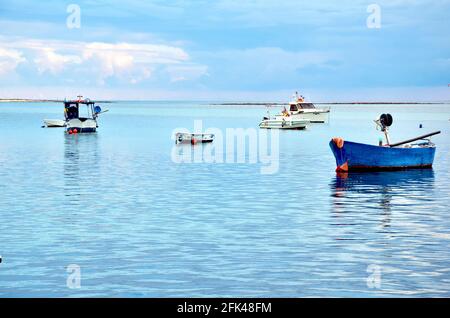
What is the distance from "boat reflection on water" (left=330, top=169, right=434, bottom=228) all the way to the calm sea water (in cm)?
8

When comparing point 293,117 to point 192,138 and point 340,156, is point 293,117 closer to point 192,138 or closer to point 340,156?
point 192,138

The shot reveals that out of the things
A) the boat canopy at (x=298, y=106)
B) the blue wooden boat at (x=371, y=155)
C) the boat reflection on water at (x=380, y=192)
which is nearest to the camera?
the boat reflection on water at (x=380, y=192)

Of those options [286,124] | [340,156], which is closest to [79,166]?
[340,156]

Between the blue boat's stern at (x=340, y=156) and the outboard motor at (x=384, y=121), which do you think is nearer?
the blue boat's stern at (x=340, y=156)

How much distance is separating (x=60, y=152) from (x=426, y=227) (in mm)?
53456

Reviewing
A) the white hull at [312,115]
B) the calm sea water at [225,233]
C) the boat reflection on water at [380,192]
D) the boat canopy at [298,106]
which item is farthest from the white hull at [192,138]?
the boat canopy at [298,106]

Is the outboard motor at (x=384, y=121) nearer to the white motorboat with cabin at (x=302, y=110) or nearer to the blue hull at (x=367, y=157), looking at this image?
the blue hull at (x=367, y=157)

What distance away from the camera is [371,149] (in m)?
51.8

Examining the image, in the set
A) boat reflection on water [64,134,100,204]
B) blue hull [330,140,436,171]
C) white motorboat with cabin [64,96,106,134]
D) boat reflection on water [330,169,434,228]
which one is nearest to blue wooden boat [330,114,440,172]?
blue hull [330,140,436,171]

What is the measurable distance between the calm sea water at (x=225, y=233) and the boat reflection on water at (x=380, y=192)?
0.25 ft

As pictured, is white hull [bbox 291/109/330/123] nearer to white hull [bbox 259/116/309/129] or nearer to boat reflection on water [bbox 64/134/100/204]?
white hull [bbox 259/116/309/129]

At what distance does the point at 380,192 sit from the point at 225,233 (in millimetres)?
16262

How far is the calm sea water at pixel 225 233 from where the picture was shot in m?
20.5
